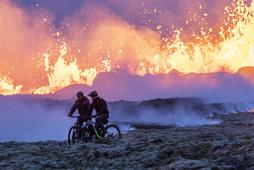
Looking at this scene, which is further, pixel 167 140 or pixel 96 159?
pixel 167 140

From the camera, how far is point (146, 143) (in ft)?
81.8

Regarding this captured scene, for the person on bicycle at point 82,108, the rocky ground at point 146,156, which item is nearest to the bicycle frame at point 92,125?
the person on bicycle at point 82,108

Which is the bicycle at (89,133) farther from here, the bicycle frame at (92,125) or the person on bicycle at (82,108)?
the person on bicycle at (82,108)

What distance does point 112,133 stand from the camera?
30484 mm

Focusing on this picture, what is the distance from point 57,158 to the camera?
23.9m

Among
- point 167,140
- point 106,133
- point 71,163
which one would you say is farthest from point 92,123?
point 71,163

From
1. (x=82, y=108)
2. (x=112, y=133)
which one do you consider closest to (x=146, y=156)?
(x=112, y=133)

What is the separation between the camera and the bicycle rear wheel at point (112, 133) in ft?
97.5

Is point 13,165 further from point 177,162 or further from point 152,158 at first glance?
point 177,162

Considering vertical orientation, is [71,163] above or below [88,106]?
below

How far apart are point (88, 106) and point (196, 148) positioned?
10142 millimetres

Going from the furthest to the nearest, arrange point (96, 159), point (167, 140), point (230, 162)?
point (167, 140)
point (96, 159)
point (230, 162)

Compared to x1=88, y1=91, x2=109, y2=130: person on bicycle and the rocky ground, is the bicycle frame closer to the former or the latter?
x1=88, y1=91, x2=109, y2=130: person on bicycle

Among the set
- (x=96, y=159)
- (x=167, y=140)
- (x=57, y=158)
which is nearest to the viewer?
(x=96, y=159)
